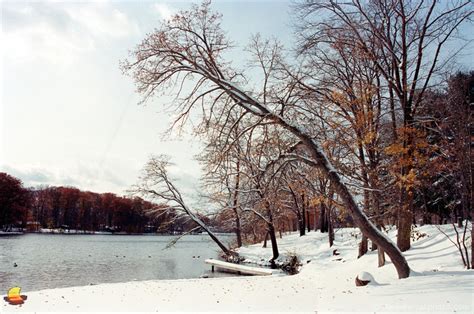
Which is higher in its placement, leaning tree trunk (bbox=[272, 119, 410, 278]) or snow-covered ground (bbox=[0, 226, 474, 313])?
leaning tree trunk (bbox=[272, 119, 410, 278])

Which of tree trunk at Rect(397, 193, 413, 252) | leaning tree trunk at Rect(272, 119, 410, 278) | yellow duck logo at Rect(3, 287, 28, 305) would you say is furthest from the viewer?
tree trunk at Rect(397, 193, 413, 252)

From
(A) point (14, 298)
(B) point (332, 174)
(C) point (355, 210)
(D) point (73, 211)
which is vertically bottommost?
(A) point (14, 298)

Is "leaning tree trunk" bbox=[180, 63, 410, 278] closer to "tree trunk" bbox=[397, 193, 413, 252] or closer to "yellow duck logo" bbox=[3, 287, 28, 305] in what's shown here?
"tree trunk" bbox=[397, 193, 413, 252]

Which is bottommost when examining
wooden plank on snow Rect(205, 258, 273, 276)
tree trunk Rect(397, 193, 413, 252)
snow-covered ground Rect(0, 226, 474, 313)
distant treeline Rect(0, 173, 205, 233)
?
wooden plank on snow Rect(205, 258, 273, 276)

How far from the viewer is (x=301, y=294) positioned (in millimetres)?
9922

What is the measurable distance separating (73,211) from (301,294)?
270 ft

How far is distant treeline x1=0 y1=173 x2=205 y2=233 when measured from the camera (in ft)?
228

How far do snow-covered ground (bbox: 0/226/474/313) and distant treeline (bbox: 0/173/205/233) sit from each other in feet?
195

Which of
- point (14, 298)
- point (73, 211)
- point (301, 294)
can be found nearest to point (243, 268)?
point (301, 294)

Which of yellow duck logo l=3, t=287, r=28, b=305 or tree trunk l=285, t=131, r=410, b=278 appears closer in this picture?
yellow duck logo l=3, t=287, r=28, b=305

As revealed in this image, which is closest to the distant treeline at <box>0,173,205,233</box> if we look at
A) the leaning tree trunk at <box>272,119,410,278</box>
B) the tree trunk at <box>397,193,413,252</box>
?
the tree trunk at <box>397,193,413,252</box>

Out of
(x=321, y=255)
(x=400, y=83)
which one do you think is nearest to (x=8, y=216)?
(x=321, y=255)

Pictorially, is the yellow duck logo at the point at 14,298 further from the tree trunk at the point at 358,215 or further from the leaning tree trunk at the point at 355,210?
the tree trunk at the point at 358,215

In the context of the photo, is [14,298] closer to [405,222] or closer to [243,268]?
[405,222]
